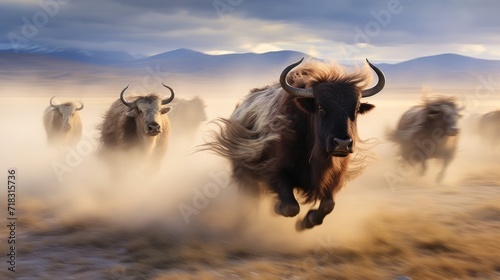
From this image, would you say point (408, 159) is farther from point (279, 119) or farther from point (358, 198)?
point (279, 119)

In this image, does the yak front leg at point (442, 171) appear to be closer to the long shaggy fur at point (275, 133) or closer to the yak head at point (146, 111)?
the long shaggy fur at point (275, 133)

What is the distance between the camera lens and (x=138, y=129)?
11.5m

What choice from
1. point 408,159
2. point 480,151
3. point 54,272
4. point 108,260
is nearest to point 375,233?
point 108,260

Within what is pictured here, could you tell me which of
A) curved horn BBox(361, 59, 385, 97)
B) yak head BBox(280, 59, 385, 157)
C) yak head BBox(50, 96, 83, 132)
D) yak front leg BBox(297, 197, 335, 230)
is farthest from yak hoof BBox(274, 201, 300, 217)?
yak head BBox(50, 96, 83, 132)

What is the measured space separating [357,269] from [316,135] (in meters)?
1.58

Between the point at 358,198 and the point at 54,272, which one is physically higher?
the point at 358,198

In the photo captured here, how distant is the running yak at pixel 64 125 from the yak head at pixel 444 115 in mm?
8989

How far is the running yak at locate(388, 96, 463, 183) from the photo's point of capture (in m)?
13.8

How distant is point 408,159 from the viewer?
47.8ft

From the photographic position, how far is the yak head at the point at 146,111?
36.1 ft

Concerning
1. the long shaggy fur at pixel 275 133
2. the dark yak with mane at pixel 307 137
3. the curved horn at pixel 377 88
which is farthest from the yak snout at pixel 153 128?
the curved horn at pixel 377 88

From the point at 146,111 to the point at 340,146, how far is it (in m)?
5.38

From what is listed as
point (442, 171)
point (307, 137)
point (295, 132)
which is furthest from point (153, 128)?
point (442, 171)

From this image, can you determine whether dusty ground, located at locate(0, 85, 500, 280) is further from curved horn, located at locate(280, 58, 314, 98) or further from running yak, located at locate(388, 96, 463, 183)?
curved horn, located at locate(280, 58, 314, 98)
